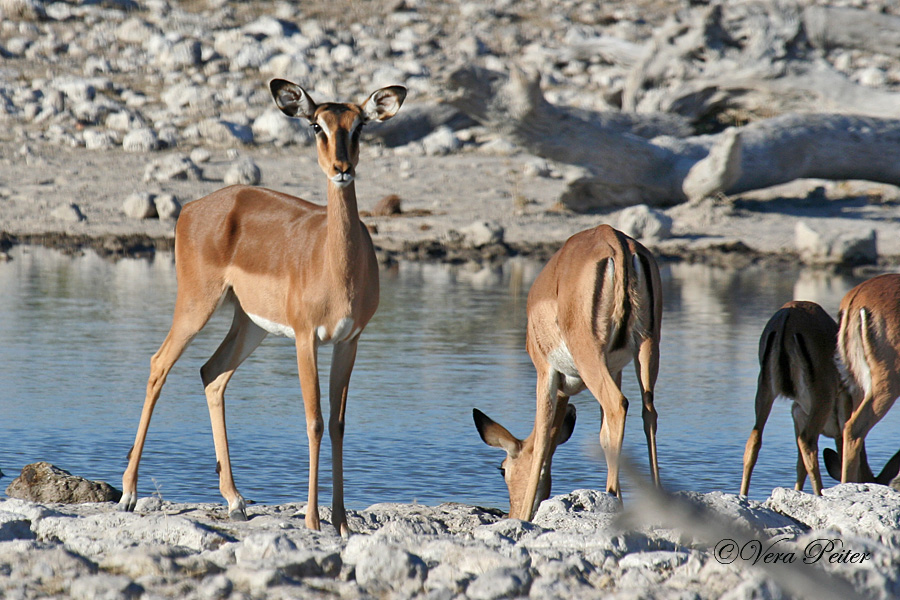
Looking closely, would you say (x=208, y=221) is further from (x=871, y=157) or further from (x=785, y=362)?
(x=871, y=157)

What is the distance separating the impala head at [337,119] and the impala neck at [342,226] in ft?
0.21

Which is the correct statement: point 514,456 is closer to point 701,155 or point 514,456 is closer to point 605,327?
point 605,327

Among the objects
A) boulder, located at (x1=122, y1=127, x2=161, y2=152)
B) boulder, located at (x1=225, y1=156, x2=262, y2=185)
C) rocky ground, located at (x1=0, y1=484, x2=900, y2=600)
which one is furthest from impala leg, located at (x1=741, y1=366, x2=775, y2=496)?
boulder, located at (x1=122, y1=127, x2=161, y2=152)

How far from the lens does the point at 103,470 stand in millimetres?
6023

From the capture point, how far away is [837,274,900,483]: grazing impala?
5.82 meters

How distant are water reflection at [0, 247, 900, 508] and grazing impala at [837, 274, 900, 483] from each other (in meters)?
0.57

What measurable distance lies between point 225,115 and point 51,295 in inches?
332

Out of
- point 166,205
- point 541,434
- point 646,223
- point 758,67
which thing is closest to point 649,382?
point 541,434

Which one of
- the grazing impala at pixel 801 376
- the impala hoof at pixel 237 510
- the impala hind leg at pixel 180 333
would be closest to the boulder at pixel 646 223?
the grazing impala at pixel 801 376

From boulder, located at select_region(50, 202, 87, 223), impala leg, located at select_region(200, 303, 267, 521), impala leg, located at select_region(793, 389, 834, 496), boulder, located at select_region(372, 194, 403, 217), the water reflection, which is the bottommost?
the water reflection

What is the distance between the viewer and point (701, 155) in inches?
629

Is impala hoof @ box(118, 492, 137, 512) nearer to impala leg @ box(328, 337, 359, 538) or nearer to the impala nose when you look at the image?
impala leg @ box(328, 337, 359, 538)

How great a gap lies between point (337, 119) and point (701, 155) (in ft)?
38.8

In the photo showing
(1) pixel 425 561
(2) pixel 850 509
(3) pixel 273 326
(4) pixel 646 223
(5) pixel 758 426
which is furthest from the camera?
(4) pixel 646 223
